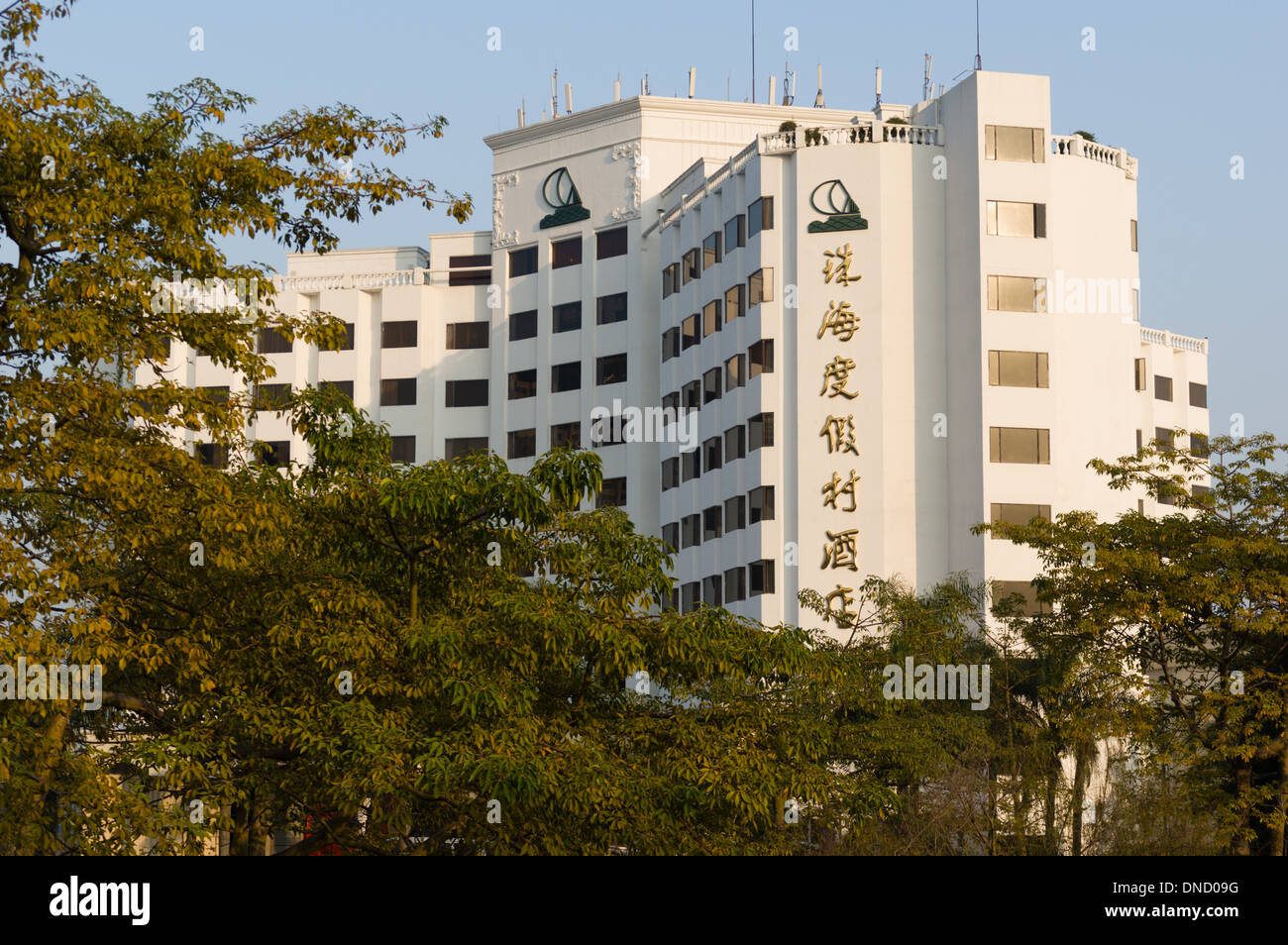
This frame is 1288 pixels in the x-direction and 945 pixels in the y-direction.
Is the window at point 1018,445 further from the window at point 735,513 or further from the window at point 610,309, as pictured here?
the window at point 610,309

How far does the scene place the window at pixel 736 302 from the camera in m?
57.2

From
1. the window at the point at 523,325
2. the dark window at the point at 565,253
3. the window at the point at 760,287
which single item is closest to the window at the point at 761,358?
the window at the point at 760,287

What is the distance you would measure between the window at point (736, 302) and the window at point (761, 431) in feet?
13.2

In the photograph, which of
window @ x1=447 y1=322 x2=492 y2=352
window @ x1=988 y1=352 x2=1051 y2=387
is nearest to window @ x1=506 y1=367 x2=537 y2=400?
window @ x1=447 y1=322 x2=492 y2=352

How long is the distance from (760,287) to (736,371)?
11.4 feet

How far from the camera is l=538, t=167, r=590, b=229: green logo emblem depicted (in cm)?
7194

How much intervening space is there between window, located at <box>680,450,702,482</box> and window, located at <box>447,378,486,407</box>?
1496cm

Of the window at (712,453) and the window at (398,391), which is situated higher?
the window at (398,391)

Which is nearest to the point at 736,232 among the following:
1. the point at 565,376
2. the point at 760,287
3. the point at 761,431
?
the point at 760,287

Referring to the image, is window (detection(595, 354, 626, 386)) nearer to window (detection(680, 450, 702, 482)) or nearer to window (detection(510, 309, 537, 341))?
window (detection(510, 309, 537, 341))
